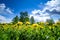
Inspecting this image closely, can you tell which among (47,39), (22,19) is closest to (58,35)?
(47,39)

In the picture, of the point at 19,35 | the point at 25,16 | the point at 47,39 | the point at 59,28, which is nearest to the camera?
the point at 47,39

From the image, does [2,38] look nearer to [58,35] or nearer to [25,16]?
[58,35]

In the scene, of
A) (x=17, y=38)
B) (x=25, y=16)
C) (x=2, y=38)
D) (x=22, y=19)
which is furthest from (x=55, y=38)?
(x=25, y=16)

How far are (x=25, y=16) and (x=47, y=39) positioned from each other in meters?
1.88

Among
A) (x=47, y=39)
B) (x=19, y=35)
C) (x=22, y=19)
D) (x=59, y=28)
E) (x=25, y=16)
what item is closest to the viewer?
(x=47, y=39)

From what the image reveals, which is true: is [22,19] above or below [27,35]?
above

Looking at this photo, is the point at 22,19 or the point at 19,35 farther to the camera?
the point at 22,19

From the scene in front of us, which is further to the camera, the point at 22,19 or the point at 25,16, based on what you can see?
the point at 25,16

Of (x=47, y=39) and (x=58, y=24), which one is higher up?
(x=58, y=24)

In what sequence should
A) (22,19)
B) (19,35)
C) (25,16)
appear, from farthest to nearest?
(25,16)
(22,19)
(19,35)

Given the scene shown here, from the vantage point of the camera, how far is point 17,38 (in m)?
1.97

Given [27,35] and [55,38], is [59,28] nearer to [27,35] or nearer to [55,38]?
[55,38]

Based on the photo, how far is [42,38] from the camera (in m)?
1.88

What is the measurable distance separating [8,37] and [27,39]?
237 mm
